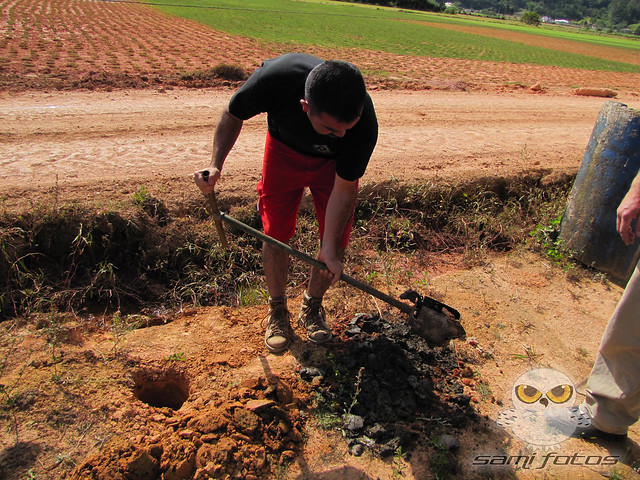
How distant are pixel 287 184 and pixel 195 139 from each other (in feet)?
9.87

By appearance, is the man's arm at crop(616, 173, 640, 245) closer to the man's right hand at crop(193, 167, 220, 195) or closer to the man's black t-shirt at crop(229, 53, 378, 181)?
the man's black t-shirt at crop(229, 53, 378, 181)

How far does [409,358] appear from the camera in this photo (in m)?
2.92

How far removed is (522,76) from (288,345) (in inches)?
527

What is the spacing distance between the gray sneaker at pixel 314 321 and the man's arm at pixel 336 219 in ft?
1.94

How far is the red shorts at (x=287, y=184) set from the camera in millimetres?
2607

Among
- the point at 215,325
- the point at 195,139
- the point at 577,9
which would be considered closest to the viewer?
the point at 215,325

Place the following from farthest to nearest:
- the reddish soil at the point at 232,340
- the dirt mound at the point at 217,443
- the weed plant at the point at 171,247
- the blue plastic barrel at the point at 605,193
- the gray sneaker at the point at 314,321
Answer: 1. the blue plastic barrel at the point at 605,193
2. the weed plant at the point at 171,247
3. the gray sneaker at the point at 314,321
4. the reddish soil at the point at 232,340
5. the dirt mound at the point at 217,443

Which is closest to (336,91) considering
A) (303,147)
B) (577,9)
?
(303,147)

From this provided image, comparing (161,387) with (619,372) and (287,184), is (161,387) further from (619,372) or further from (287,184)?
(619,372)

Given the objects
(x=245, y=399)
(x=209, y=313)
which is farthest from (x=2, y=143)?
(x=245, y=399)

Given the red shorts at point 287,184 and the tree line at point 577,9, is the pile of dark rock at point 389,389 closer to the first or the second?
the red shorts at point 287,184

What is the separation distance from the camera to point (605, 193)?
375cm

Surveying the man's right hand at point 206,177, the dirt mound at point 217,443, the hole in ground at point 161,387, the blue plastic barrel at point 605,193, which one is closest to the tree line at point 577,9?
the blue plastic barrel at point 605,193

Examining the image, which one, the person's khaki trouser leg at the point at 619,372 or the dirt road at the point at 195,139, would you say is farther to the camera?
the dirt road at the point at 195,139
